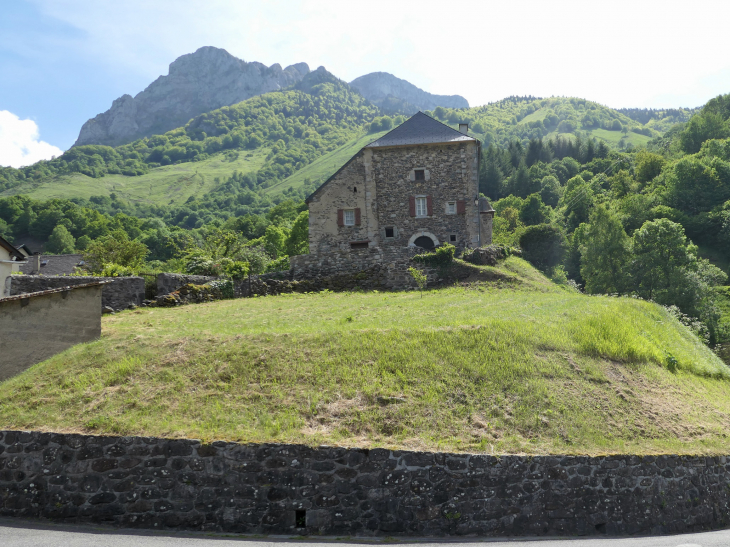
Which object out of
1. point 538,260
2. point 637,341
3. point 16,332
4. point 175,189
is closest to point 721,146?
point 538,260

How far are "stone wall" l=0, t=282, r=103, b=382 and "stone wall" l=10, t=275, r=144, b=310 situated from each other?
15.6 feet

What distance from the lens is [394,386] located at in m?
9.58

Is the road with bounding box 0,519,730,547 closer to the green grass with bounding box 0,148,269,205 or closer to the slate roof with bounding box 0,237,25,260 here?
the slate roof with bounding box 0,237,25,260

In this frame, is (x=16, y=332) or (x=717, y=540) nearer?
(x=717, y=540)

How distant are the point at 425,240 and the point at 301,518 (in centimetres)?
2539

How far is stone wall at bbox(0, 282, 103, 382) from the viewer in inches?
406

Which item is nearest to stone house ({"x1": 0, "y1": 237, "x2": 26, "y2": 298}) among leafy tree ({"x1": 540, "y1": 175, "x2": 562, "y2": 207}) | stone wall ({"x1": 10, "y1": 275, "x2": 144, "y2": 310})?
stone wall ({"x1": 10, "y1": 275, "x2": 144, "y2": 310})

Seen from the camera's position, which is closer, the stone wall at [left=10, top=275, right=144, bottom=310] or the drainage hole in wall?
the drainage hole in wall

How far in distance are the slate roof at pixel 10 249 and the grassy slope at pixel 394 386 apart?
33.3 ft

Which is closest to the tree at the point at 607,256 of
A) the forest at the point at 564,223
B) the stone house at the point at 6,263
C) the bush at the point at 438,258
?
the forest at the point at 564,223

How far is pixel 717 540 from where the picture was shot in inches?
310

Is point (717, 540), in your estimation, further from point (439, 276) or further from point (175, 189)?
point (175, 189)

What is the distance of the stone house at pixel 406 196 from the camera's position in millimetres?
31500

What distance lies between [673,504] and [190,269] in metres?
21.6
